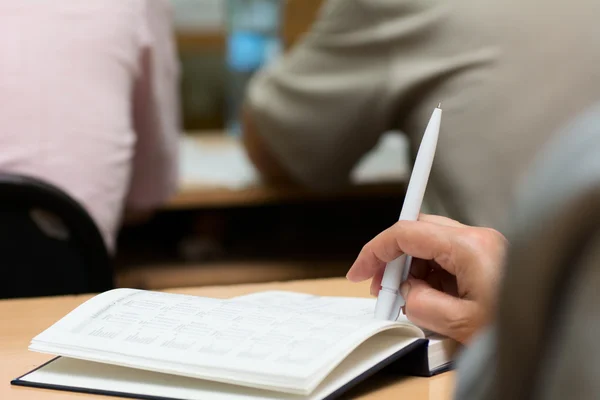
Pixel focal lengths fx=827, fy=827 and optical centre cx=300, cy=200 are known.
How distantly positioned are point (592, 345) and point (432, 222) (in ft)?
1.24

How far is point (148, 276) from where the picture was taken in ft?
5.33

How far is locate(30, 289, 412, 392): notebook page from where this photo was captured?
48 centimetres

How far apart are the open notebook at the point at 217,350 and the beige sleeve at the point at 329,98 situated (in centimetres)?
76

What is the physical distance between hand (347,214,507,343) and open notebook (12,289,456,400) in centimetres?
2

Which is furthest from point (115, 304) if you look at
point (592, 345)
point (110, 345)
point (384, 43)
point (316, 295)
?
point (384, 43)

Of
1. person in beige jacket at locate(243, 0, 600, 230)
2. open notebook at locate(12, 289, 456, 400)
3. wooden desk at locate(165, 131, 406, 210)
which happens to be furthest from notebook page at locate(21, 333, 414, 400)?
wooden desk at locate(165, 131, 406, 210)

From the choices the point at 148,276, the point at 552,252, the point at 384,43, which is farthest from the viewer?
the point at 148,276

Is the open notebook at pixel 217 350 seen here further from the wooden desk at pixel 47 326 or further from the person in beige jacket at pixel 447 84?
the person in beige jacket at pixel 447 84

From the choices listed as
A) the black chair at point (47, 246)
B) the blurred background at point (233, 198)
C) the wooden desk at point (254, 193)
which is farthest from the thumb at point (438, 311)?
the wooden desk at point (254, 193)

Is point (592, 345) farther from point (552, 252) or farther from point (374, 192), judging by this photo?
point (374, 192)

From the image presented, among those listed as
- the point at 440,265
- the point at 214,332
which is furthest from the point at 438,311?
the point at 214,332

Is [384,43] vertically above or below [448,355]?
above

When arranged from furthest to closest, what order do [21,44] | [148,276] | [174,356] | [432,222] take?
[148,276] → [21,44] → [432,222] → [174,356]

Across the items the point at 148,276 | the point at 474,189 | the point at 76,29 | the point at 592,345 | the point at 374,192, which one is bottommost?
the point at 148,276
